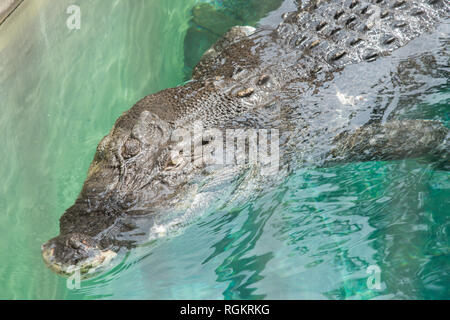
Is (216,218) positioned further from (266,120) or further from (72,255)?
(72,255)

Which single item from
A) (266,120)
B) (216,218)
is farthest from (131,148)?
(266,120)

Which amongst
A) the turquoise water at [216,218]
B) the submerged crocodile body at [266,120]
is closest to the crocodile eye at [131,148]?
the submerged crocodile body at [266,120]

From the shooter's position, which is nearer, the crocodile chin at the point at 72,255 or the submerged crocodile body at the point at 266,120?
the crocodile chin at the point at 72,255

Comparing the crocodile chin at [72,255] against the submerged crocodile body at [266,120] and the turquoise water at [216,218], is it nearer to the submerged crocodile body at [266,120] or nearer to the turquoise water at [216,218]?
the submerged crocodile body at [266,120]

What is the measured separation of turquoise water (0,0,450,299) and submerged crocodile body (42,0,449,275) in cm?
26

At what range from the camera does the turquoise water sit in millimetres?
3504

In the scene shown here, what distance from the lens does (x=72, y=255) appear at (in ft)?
10.0

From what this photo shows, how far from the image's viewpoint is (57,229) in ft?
13.7

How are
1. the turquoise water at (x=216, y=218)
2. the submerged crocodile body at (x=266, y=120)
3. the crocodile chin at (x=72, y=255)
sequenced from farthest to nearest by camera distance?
the turquoise water at (x=216, y=218) → the submerged crocodile body at (x=266, y=120) → the crocodile chin at (x=72, y=255)

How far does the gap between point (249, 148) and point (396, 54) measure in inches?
67.6

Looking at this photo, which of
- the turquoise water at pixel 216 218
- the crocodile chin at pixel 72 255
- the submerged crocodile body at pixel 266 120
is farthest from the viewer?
the turquoise water at pixel 216 218

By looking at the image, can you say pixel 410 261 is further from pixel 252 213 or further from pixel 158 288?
pixel 158 288

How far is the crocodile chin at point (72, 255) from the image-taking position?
3.04 meters

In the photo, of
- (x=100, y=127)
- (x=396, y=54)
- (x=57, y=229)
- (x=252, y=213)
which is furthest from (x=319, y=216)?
(x=100, y=127)
